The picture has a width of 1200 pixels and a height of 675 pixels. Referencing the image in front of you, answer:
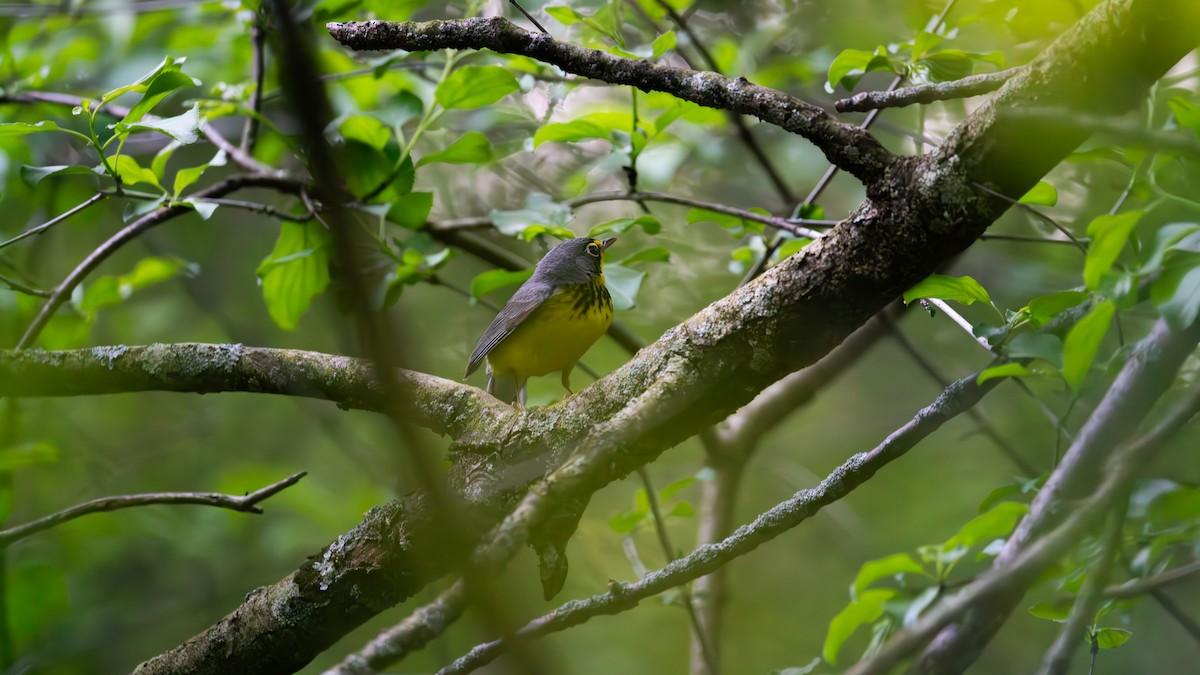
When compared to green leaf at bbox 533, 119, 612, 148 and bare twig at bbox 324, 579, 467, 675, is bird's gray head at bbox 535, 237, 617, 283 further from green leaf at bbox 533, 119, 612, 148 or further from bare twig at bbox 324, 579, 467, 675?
bare twig at bbox 324, 579, 467, 675

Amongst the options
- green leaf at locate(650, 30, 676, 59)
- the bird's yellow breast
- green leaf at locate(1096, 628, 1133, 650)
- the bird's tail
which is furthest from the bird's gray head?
green leaf at locate(1096, 628, 1133, 650)

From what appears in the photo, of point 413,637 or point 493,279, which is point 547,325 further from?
point 413,637

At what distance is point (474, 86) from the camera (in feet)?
9.33

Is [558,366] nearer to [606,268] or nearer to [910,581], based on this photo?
[606,268]

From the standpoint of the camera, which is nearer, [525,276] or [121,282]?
[525,276]

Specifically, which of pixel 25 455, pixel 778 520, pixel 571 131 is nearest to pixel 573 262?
pixel 571 131

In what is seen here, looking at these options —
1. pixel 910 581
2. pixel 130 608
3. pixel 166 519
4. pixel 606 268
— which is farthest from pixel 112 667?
pixel 910 581

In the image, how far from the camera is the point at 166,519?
185 inches

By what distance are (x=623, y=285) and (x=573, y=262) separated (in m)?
1.15

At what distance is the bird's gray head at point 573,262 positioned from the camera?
3748 millimetres

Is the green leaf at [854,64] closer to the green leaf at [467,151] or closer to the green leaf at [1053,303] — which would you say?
the green leaf at [1053,303]

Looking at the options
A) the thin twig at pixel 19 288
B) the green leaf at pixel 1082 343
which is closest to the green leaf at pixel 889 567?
the green leaf at pixel 1082 343

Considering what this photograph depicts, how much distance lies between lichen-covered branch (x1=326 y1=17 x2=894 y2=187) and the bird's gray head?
5.66ft

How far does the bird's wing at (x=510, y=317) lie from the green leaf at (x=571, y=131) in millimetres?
892
